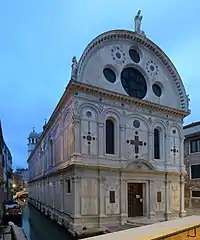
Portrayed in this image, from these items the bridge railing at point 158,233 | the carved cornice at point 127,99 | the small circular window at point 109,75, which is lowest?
the bridge railing at point 158,233

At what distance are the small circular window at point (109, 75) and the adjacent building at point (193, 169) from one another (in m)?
15.5

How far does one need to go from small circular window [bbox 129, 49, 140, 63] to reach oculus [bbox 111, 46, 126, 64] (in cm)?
97

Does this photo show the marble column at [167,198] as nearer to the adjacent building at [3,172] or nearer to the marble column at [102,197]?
the marble column at [102,197]

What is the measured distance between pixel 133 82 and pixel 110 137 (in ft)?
15.9

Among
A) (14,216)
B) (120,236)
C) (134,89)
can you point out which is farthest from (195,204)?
(120,236)

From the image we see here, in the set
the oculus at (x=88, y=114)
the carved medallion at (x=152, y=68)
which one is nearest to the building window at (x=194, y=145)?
the carved medallion at (x=152, y=68)

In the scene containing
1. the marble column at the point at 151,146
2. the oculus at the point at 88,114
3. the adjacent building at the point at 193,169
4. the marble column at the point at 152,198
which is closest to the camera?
the oculus at the point at 88,114

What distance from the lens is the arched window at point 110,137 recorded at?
18.9 meters

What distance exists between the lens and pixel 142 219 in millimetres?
19016

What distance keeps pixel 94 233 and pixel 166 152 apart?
28.7 feet

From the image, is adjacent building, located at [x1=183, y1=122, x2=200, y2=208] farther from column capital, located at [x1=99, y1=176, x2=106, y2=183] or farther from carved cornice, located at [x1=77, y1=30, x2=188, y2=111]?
column capital, located at [x1=99, y1=176, x2=106, y2=183]

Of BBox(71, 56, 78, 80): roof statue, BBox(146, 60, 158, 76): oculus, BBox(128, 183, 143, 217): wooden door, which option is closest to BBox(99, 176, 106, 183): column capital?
BBox(128, 183, 143, 217): wooden door

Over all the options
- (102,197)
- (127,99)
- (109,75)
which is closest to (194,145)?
(127,99)

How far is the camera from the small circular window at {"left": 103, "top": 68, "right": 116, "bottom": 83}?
1978 centimetres
